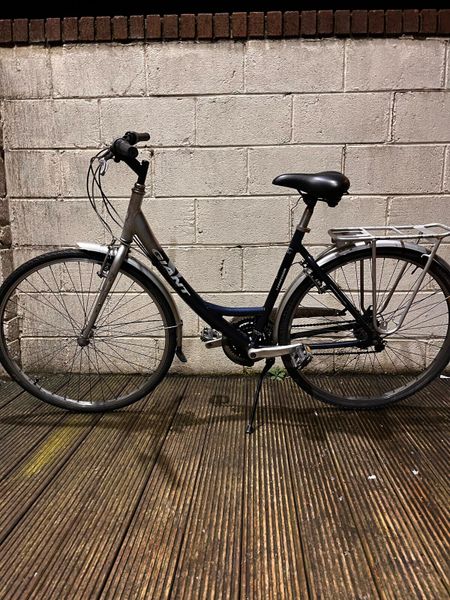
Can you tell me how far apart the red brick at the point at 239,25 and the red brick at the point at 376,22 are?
27.3 inches

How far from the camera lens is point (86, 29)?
265 centimetres

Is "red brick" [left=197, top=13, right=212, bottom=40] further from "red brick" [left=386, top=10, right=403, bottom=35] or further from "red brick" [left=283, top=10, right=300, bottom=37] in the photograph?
"red brick" [left=386, top=10, right=403, bottom=35]

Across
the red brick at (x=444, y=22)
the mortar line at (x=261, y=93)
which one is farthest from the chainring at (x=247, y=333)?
the red brick at (x=444, y=22)

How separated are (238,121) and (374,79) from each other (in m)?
0.80

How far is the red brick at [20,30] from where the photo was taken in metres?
2.67

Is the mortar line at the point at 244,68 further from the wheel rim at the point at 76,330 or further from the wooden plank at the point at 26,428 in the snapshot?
the wooden plank at the point at 26,428

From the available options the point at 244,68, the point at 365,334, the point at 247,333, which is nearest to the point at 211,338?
the point at 247,333

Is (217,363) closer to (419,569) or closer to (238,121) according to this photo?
(238,121)

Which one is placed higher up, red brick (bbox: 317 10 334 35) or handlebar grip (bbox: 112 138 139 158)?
red brick (bbox: 317 10 334 35)

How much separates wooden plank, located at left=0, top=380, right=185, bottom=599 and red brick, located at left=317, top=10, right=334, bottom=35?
2.28 meters

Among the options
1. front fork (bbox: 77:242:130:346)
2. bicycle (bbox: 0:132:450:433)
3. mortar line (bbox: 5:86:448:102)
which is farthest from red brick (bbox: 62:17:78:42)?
front fork (bbox: 77:242:130:346)

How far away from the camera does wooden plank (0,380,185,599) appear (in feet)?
4.75

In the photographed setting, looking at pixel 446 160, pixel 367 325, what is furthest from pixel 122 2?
pixel 367 325

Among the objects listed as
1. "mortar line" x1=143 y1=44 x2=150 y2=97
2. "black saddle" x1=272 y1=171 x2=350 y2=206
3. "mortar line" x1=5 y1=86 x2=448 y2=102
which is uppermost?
"mortar line" x1=143 y1=44 x2=150 y2=97
